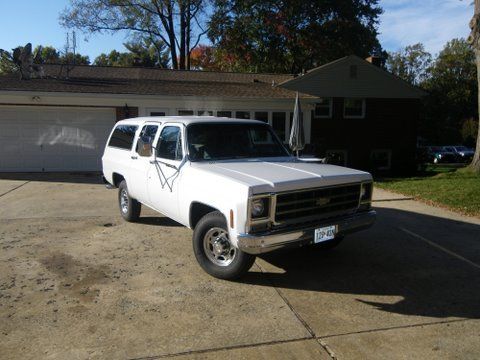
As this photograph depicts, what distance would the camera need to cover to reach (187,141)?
19.3 ft

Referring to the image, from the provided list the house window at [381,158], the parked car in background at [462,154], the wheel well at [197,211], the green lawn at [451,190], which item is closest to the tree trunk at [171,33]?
the house window at [381,158]

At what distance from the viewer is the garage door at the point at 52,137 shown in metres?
15.6

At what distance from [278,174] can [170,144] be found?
1.96m

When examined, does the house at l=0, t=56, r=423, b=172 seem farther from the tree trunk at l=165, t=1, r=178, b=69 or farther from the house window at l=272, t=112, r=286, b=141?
the tree trunk at l=165, t=1, r=178, b=69

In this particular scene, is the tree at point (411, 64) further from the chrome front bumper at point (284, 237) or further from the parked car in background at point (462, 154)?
the chrome front bumper at point (284, 237)

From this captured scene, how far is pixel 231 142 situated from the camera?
6203mm

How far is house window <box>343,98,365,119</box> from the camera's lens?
21531mm

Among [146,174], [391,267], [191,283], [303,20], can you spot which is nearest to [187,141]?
[146,174]

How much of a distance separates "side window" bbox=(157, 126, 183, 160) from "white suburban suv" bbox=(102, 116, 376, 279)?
0.02 metres

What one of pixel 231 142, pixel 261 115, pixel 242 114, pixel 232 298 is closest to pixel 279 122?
pixel 261 115

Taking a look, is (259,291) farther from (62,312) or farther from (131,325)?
(62,312)

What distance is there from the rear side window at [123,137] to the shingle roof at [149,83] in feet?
25.4

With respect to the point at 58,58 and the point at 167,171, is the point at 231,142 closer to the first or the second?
the point at 167,171

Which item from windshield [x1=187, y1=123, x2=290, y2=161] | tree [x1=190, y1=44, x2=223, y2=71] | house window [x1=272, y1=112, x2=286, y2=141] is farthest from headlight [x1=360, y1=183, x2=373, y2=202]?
tree [x1=190, y1=44, x2=223, y2=71]
